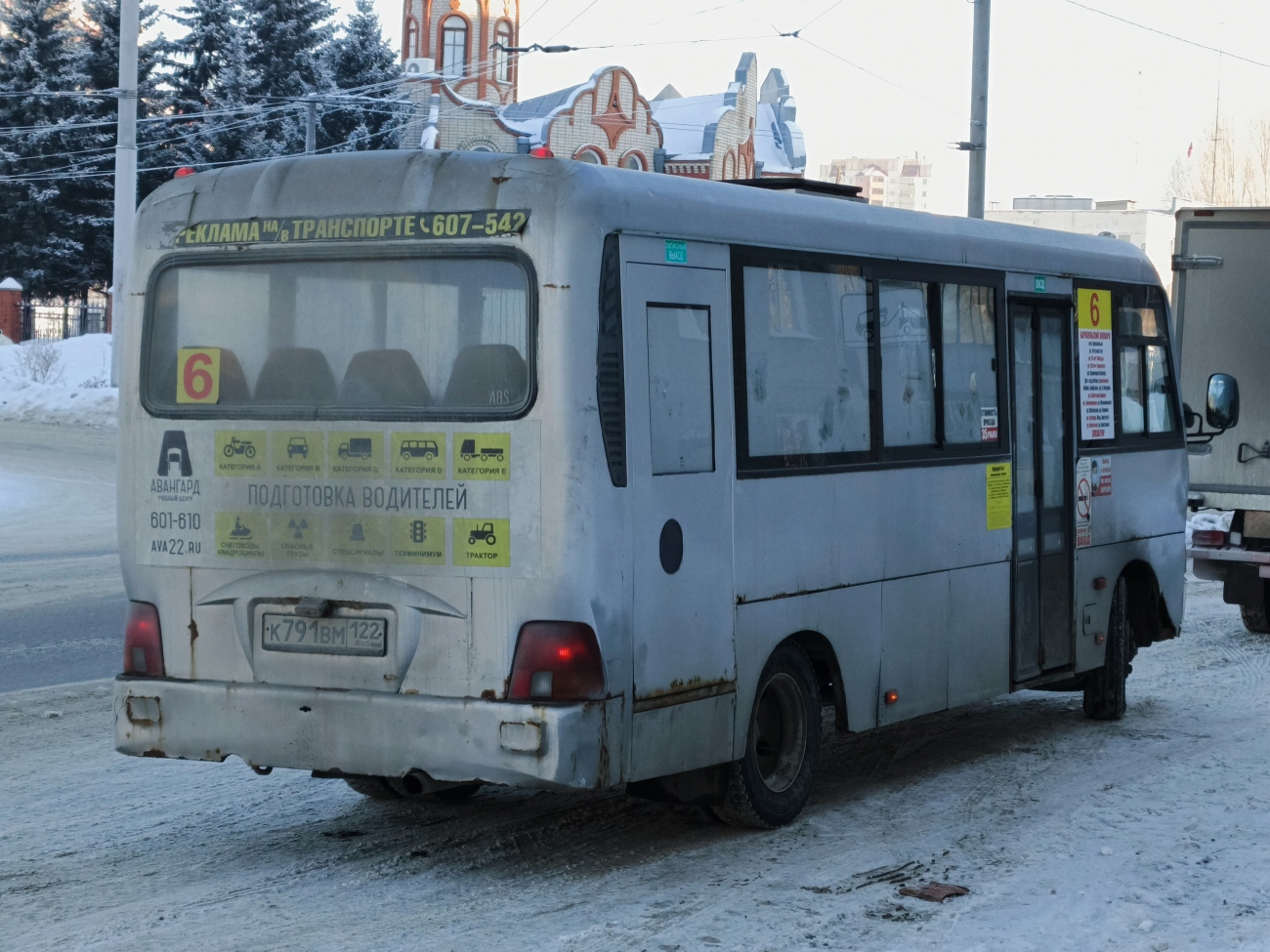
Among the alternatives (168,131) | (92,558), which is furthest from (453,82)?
(92,558)

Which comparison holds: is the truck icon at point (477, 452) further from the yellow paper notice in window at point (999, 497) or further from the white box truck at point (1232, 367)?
the white box truck at point (1232, 367)

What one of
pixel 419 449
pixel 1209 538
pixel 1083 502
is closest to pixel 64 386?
pixel 1209 538

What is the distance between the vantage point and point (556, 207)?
6078mm

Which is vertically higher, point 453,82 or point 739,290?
point 453,82

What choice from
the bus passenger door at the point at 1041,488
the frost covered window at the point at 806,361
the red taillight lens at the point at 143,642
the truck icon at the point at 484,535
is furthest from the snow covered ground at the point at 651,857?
the frost covered window at the point at 806,361

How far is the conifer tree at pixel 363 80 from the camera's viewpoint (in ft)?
189

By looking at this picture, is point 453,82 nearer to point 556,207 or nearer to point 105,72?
point 105,72

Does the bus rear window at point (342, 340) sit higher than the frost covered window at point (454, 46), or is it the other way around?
the frost covered window at point (454, 46)

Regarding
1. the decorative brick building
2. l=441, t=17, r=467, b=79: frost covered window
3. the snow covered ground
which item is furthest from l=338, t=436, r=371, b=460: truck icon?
l=441, t=17, r=467, b=79: frost covered window

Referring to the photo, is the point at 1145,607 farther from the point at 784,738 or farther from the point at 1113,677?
the point at 784,738

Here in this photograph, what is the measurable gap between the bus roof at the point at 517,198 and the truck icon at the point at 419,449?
81 centimetres

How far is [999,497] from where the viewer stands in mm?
8695

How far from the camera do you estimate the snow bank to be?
33719 mm

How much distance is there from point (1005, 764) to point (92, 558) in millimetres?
10522
